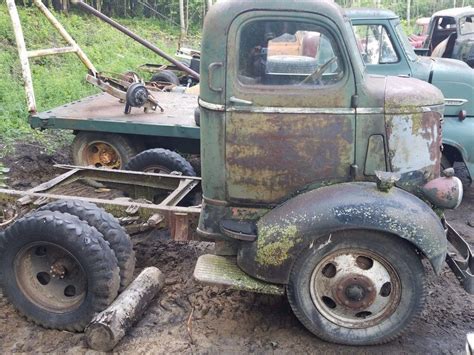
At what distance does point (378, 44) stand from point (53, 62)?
28.3 feet

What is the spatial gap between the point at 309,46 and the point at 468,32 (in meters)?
8.31

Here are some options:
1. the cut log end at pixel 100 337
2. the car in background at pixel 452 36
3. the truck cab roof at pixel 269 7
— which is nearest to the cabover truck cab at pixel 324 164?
the truck cab roof at pixel 269 7

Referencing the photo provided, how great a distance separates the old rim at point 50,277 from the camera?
404 cm

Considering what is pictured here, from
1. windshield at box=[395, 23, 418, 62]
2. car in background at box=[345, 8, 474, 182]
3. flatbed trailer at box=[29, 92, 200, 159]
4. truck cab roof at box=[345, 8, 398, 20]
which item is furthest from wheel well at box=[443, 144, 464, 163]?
flatbed trailer at box=[29, 92, 200, 159]

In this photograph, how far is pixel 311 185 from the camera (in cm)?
380

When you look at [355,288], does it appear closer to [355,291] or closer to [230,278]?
[355,291]

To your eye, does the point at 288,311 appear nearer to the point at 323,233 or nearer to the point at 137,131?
the point at 323,233

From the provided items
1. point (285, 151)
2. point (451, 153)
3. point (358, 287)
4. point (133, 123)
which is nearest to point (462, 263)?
point (358, 287)

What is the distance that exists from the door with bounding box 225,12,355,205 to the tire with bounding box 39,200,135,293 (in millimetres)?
1005

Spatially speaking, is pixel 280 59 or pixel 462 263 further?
pixel 462 263

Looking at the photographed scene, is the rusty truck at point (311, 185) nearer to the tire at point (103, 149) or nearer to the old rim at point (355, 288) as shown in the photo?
the old rim at point (355, 288)

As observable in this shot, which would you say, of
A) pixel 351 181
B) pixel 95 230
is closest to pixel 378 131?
pixel 351 181

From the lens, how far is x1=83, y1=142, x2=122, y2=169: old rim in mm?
6785

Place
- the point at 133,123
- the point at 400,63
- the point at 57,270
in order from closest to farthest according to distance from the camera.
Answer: the point at 57,270 < the point at 133,123 < the point at 400,63
